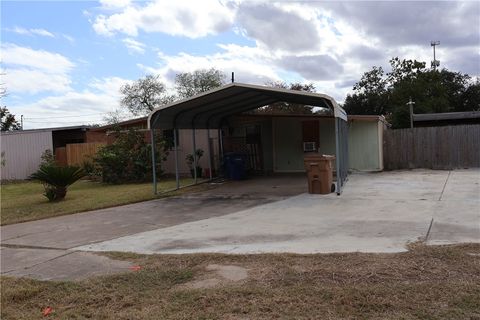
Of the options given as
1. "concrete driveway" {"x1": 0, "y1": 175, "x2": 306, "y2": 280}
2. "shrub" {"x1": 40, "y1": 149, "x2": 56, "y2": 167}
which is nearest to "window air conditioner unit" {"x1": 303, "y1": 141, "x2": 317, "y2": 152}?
"concrete driveway" {"x1": 0, "y1": 175, "x2": 306, "y2": 280}

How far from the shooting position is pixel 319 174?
13.2 m

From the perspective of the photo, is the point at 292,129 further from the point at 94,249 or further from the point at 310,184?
the point at 94,249

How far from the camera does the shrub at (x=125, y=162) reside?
20.2 metres

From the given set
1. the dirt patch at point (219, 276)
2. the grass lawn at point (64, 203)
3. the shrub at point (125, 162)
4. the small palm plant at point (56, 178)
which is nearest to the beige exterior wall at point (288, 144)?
the shrub at point (125, 162)

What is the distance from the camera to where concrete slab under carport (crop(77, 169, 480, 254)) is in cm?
714

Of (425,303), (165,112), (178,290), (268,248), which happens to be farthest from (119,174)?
(425,303)

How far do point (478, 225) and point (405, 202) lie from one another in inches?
122

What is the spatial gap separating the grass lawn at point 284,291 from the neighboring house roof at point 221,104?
7.28 meters

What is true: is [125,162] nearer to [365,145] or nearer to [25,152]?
[25,152]

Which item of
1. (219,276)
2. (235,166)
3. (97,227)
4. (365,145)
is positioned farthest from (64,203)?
(365,145)

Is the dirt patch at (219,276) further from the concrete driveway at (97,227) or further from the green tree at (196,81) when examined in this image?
the green tree at (196,81)

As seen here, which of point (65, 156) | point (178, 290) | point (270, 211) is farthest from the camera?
point (65, 156)

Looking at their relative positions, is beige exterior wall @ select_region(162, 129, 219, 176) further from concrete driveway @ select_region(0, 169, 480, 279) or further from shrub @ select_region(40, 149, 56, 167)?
concrete driveway @ select_region(0, 169, 480, 279)

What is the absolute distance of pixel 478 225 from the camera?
8.00 m
